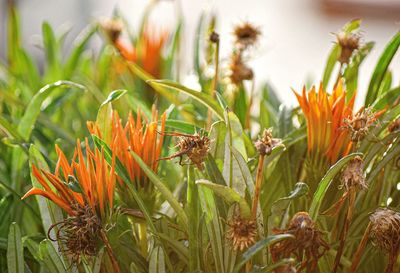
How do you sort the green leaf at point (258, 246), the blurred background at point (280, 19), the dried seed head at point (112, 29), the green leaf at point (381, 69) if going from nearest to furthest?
the green leaf at point (258, 246), the green leaf at point (381, 69), the dried seed head at point (112, 29), the blurred background at point (280, 19)

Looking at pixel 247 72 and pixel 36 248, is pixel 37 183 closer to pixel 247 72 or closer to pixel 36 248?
pixel 36 248

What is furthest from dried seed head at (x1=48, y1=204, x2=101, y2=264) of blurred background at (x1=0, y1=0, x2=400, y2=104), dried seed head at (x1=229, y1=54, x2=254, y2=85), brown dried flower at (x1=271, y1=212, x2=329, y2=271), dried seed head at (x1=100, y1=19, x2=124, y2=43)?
blurred background at (x1=0, y1=0, x2=400, y2=104)

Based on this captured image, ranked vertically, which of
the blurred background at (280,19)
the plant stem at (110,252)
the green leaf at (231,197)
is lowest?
the blurred background at (280,19)

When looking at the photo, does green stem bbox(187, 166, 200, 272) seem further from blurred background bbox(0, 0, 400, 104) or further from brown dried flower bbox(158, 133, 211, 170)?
blurred background bbox(0, 0, 400, 104)

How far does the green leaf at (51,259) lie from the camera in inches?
17.6

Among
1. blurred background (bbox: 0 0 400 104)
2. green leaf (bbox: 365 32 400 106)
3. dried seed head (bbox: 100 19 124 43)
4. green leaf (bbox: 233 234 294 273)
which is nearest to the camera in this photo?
green leaf (bbox: 233 234 294 273)

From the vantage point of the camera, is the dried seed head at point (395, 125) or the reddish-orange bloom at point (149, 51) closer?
the dried seed head at point (395, 125)

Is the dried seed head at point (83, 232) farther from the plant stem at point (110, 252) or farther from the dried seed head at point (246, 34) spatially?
the dried seed head at point (246, 34)

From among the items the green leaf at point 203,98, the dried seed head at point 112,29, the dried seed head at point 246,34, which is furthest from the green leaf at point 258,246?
the dried seed head at point 112,29

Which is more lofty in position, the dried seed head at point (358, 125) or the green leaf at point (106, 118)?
the dried seed head at point (358, 125)

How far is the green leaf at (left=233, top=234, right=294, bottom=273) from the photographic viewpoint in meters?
0.39

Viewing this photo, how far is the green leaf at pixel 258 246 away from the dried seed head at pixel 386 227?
52 mm

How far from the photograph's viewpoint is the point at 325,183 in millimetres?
416

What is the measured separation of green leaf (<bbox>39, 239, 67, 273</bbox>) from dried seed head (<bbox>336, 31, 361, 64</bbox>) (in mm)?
235
